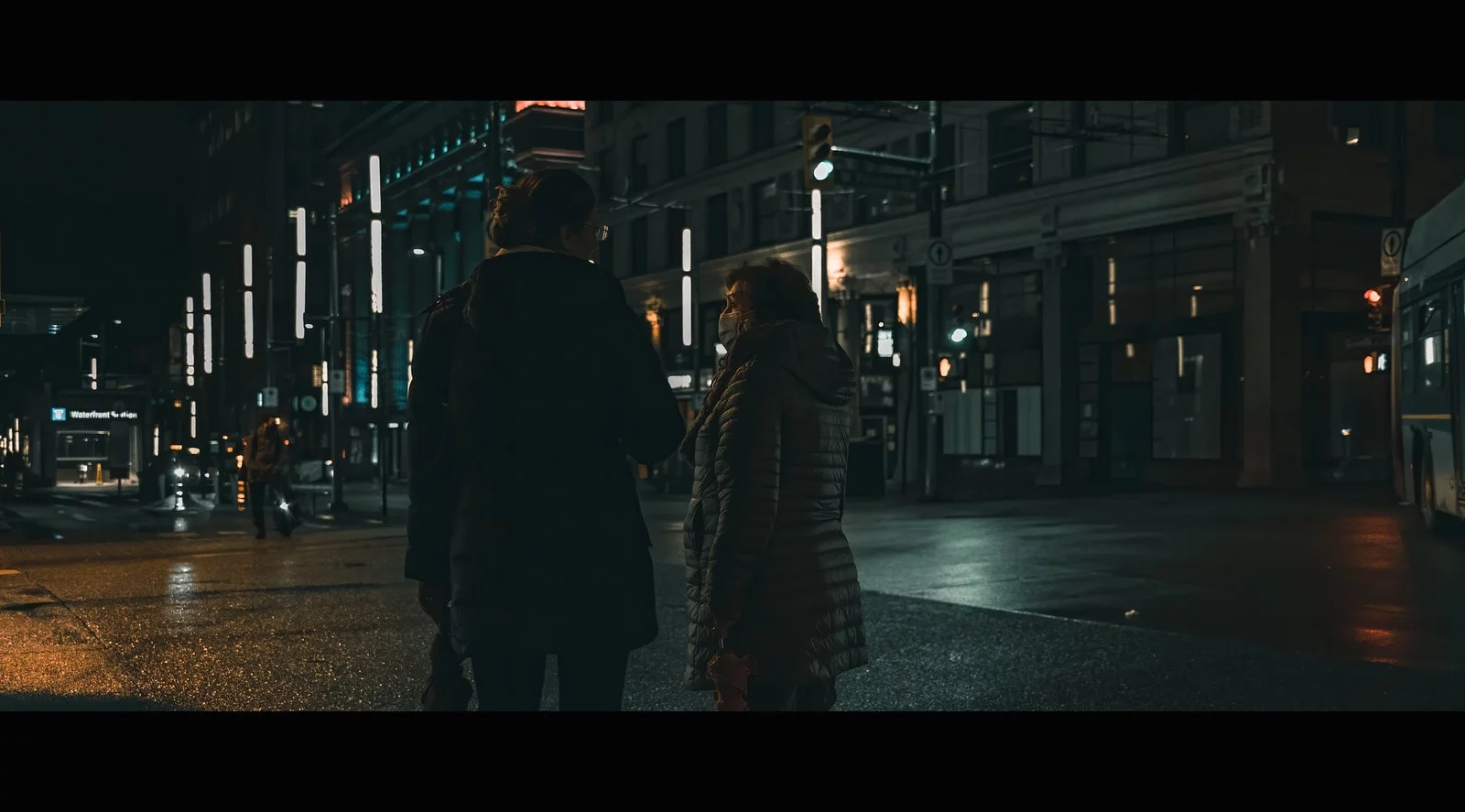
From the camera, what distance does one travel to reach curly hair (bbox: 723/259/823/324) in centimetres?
486

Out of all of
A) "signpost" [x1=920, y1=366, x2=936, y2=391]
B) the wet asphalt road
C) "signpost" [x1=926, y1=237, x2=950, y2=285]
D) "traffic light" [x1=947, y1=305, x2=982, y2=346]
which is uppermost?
"signpost" [x1=926, y1=237, x2=950, y2=285]

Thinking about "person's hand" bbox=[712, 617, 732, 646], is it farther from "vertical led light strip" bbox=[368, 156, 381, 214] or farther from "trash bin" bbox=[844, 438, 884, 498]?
"vertical led light strip" bbox=[368, 156, 381, 214]

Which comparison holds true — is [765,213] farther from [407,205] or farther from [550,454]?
[550,454]

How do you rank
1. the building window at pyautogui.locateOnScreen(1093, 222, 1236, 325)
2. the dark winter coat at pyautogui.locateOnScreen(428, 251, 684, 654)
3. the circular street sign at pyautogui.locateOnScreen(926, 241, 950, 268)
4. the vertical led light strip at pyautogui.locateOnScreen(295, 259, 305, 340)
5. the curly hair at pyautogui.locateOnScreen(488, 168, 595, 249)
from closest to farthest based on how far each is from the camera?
the dark winter coat at pyautogui.locateOnScreen(428, 251, 684, 654) < the curly hair at pyautogui.locateOnScreen(488, 168, 595, 249) < the circular street sign at pyautogui.locateOnScreen(926, 241, 950, 268) < the building window at pyautogui.locateOnScreen(1093, 222, 1236, 325) < the vertical led light strip at pyautogui.locateOnScreen(295, 259, 305, 340)

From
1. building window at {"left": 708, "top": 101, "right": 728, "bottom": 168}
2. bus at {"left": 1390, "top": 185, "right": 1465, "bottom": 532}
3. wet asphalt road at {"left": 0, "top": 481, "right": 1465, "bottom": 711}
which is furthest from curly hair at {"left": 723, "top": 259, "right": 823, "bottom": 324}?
building window at {"left": 708, "top": 101, "right": 728, "bottom": 168}

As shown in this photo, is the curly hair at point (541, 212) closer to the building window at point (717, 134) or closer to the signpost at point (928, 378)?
the signpost at point (928, 378)

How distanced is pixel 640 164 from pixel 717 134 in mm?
5381

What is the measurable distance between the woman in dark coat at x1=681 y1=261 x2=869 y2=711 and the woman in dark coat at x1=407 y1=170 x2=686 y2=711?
97cm

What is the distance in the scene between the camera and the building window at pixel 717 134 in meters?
47.3

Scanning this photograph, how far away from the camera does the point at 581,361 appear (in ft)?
12.1

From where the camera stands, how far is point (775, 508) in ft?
15.6

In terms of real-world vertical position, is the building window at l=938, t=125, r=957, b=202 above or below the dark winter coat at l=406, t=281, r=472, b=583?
above
